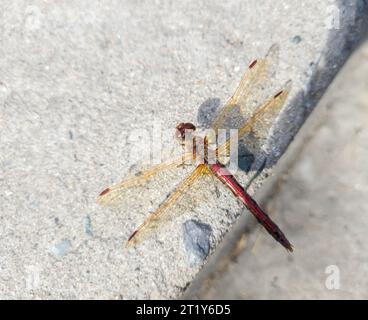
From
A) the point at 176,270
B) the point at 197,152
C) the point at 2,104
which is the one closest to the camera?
the point at 176,270

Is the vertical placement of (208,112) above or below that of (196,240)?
above

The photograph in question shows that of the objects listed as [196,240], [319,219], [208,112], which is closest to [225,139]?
[208,112]

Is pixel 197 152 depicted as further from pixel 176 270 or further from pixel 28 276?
pixel 28 276

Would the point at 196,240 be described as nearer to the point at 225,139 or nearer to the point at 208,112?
the point at 225,139

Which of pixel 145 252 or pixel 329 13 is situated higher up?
pixel 329 13

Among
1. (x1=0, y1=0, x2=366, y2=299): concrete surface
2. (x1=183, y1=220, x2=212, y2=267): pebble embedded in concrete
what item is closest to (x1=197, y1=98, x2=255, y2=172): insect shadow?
(x1=0, y1=0, x2=366, y2=299): concrete surface

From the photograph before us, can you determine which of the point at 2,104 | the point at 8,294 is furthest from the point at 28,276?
the point at 2,104
